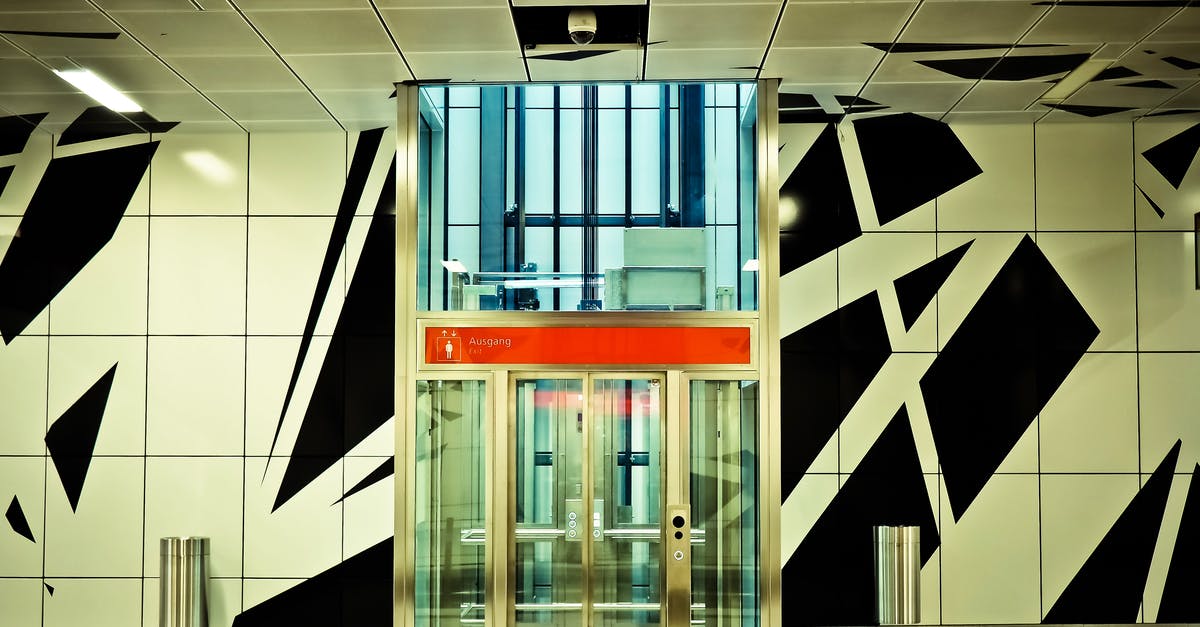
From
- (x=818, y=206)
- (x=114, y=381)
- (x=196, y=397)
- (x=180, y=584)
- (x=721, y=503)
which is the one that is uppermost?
(x=818, y=206)

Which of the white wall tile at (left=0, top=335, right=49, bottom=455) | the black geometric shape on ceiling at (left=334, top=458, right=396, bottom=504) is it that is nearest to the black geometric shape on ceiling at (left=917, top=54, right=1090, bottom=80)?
the black geometric shape on ceiling at (left=334, top=458, right=396, bottom=504)

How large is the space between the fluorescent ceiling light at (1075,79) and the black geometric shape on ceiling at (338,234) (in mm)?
4023

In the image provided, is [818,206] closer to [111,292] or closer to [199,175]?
[199,175]

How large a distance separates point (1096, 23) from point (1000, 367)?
2189 millimetres

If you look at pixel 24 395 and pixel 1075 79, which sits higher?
pixel 1075 79

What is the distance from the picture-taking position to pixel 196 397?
571 centimetres

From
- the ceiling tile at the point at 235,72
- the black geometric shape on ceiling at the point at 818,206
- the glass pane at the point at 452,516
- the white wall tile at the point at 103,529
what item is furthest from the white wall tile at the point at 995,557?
the white wall tile at the point at 103,529

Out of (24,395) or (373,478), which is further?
(24,395)

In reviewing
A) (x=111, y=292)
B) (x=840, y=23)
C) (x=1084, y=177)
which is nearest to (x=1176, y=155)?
(x=1084, y=177)

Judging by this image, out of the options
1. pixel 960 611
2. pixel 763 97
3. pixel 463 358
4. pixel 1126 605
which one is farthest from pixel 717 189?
pixel 1126 605

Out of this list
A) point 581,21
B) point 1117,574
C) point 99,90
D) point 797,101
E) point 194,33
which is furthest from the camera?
point 1117,574

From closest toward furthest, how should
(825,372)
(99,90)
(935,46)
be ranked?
(935,46) → (99,90) → (825,372)

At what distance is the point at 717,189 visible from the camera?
17.2 ft

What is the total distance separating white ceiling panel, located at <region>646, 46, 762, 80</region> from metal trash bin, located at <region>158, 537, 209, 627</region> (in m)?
3.88
